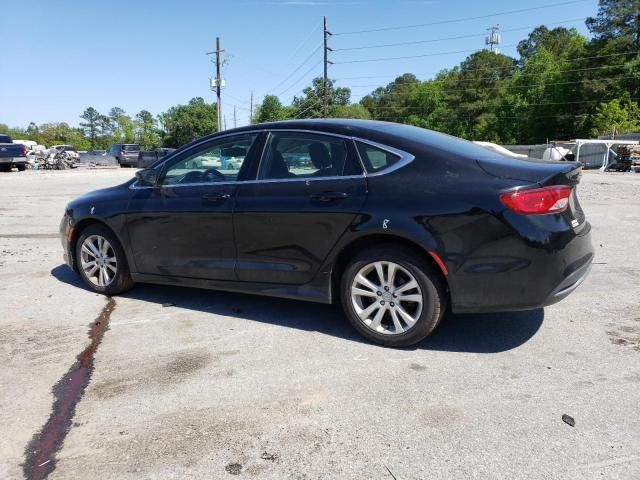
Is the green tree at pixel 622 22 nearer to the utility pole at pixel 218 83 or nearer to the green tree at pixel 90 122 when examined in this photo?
the utility pole at pixel 218 83

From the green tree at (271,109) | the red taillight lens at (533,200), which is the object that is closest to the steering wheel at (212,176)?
the red taillight lens at (533,200)

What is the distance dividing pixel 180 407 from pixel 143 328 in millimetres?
1494

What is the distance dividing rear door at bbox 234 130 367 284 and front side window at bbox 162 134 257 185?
0.76ft

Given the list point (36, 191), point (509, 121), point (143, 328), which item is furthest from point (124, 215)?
point (509, 121)

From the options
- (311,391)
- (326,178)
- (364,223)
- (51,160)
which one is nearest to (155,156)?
(51,160)

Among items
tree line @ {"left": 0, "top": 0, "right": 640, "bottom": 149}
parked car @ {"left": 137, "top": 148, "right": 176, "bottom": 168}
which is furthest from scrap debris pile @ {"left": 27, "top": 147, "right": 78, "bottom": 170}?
tree line @ {"left": 0, "top": 0, "right": 640, "bottom": 149}

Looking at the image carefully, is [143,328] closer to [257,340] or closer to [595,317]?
[257,340]

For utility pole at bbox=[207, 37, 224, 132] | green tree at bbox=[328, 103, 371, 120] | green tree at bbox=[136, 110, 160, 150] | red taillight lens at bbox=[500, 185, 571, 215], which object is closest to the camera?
red taillight lens at bbox=[500, 185, 571, 215]

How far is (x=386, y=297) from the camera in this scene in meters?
3.82

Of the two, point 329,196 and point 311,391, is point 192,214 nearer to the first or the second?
point 329,196

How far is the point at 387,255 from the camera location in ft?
12.3

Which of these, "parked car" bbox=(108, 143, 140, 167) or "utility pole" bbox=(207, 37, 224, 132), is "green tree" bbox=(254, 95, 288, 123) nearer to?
"utility pole" bbox=(207, 37, 224, 132)

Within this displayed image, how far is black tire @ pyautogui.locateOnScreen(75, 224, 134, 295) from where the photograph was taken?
16.9ft

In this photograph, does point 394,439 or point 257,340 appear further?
point 257,340
